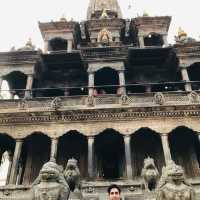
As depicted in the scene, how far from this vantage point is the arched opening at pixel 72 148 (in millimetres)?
19812

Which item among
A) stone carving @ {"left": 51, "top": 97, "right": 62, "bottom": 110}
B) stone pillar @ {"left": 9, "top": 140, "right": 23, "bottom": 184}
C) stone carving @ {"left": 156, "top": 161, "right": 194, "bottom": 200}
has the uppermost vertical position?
stone carving @ {"left": 51, "top": 97, "right": 62, "bottom": 110}

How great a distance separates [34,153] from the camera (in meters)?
20.2

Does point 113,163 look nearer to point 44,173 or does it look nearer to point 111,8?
point 44,173

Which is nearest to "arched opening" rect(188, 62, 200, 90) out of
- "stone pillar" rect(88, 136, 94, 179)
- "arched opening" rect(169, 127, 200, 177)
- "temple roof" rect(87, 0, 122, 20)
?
"arched opening" rect(169, 127, 200, 177)

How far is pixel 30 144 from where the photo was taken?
20.4 metres

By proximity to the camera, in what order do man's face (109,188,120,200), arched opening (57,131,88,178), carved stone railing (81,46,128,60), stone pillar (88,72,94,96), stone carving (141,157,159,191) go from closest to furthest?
man's face (109,188,120,200) < stone carving (141,157,159,191) < arched opening (57,131,88,178) < stone pillar (88,72,94,96) < carved stone railing (81,46,128,60)

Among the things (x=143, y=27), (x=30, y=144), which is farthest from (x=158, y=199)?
(x=143, y=27)

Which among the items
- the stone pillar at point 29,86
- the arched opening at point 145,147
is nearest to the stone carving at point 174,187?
the arched opening at point 145,147

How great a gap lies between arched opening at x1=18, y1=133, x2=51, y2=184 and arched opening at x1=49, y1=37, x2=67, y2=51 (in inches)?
363

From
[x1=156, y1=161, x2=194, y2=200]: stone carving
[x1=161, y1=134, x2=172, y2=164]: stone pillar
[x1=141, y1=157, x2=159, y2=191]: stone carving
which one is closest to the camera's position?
[x1=156, y1=161, x2=194, y2=200]: stone carving

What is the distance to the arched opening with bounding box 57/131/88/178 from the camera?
19812 millimetres

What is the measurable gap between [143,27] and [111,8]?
8.90 meters

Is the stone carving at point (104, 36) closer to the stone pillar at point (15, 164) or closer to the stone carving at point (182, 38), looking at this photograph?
the stone carving at point (182, 38)

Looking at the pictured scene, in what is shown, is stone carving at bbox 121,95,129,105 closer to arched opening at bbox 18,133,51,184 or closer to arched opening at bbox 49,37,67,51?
arched opening at bbox 18,133,51,184
